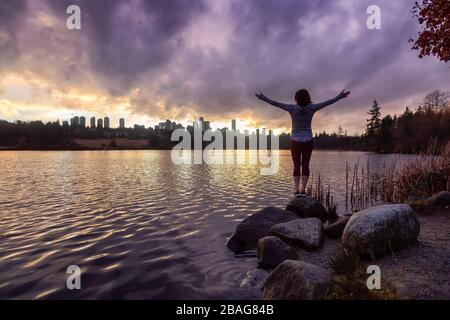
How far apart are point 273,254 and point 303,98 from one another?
4.81 metres

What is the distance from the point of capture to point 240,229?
8.81 metres

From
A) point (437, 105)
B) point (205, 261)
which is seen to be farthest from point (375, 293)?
point (437, 105)

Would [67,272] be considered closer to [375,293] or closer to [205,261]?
[205,261]

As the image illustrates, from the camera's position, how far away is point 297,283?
496cm

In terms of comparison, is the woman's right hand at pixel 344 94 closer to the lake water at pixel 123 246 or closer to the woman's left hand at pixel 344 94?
the woman's left hand at pixel 344 94

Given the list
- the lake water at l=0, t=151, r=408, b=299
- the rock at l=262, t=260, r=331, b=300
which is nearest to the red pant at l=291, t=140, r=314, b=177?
the lake water at l=0, t=151, r=408, b=299

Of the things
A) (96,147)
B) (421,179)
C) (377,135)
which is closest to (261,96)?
(421,179)

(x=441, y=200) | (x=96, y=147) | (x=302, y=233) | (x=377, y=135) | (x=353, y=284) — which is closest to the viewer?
(x=353, y=284)

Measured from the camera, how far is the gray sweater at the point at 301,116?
8.88 m

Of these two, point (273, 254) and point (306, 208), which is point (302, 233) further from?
point (306, 208)

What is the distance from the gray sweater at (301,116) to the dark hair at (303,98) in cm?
12

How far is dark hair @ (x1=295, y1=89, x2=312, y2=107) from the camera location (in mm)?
8914

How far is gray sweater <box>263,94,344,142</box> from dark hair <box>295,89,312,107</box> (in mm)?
119
